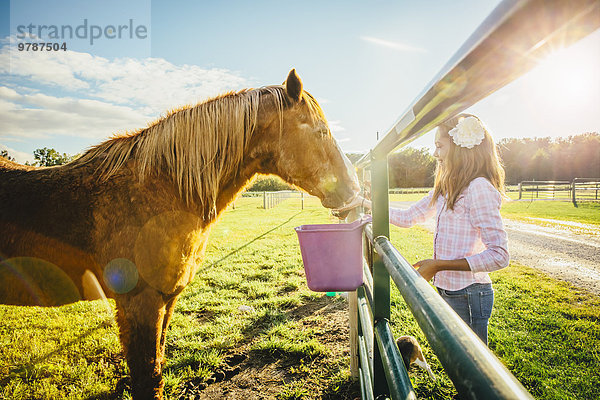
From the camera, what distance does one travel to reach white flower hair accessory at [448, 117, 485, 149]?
2.03m

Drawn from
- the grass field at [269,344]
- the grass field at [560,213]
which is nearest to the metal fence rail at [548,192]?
the grass field at [560,213]

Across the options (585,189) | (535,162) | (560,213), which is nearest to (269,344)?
(560,213)

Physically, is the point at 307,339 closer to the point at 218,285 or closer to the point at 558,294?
the point at 218,285

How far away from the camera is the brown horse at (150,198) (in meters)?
2.20

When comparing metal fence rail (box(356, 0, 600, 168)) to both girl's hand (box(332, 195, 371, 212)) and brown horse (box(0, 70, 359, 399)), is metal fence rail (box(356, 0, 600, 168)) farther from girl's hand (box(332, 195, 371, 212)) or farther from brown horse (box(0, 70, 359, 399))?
brown horse (box(0, 70, 359, 399))

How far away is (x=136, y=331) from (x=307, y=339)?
7.14 ft

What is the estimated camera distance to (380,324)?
4.37 feet

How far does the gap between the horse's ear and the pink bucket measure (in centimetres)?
128

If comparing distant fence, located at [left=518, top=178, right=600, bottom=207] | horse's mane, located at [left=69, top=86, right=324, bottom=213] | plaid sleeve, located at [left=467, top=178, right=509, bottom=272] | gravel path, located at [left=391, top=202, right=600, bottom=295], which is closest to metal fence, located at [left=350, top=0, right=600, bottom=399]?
plaid sleeve, located at [left=467, top=178, right=509, bottom=272]

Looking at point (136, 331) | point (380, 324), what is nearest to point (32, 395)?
point (136, 331)

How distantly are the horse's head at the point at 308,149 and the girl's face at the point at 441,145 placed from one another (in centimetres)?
68

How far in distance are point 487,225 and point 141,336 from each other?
2528 mm

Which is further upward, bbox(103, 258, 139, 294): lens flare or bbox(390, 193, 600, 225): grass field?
bbox(103, 258, 139, 294): lens flare

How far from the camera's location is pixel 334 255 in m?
1.78
